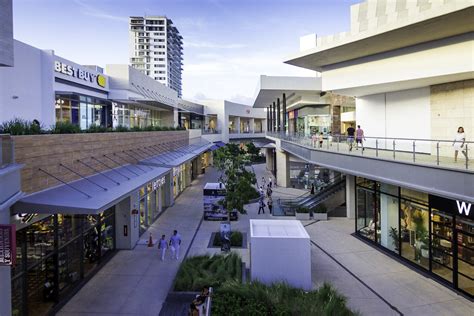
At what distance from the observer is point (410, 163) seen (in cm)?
1171

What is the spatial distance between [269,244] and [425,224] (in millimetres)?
6154

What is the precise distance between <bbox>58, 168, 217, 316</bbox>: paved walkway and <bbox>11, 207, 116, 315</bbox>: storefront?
21.1 inches

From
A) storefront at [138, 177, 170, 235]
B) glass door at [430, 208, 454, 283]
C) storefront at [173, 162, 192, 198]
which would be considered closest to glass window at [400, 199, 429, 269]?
glass door at [430, 208, 454, 283]

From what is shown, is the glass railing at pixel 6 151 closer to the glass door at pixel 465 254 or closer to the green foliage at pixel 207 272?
the green foliage at pixel 207 272

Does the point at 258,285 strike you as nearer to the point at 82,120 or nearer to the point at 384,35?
the point at 384,35

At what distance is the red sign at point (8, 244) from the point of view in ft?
21.7

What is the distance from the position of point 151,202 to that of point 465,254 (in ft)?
52.8

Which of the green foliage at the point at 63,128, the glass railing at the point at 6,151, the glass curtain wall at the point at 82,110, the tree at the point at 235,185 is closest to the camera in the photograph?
the glass railing at the point at 6,151

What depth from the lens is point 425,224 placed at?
1397 cm

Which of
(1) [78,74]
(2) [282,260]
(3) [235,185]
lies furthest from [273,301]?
(1) [78,74]

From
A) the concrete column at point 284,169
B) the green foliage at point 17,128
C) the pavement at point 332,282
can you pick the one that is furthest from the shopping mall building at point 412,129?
the concrete column at point 284,169

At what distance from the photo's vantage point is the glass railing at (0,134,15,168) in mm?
7676

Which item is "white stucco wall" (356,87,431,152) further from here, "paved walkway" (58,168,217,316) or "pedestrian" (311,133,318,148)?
"paved walkway" (58,168,217,316)

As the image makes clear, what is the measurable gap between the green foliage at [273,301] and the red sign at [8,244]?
4.55 meters
